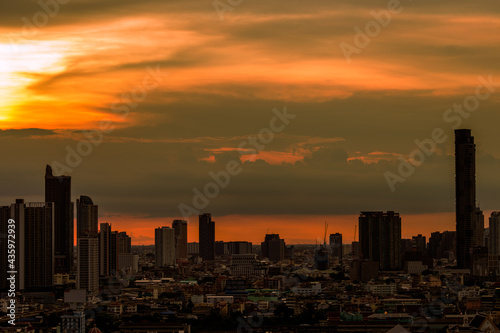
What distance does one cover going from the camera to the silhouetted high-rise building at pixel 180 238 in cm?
18425

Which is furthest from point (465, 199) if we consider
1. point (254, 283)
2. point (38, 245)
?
point (38, 245)

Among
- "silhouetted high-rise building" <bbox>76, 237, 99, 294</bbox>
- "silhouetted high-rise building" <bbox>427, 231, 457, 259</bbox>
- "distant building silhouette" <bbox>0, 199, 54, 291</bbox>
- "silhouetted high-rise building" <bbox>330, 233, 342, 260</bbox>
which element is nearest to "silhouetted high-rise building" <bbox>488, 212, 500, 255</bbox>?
"silhouetted high-rise building" <bbox>427, 231, 457, 259</bbox>

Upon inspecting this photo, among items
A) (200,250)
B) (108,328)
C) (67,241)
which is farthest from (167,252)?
(108,328)

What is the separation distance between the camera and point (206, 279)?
4973 inches

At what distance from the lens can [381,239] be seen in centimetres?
14525

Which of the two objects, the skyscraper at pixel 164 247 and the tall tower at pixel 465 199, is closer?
the tall tower at pixel 465 199

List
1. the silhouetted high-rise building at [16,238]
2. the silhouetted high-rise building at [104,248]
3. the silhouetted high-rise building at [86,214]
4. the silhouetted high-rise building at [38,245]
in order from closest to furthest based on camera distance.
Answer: the silhouetted high-rise building at [16,238] → the silhouetted high-rise building at [38,245] → the silhouetted high-rise building at [104,248] → the silhouetted high-rise building at [86,214]

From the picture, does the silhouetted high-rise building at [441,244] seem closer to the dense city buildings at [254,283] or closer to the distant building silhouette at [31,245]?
the dense city buildings at [254,283]

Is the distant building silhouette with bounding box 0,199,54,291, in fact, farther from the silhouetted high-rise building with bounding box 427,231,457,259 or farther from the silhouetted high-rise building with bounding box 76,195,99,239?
the silhouetted high-rise building with bounding box 427,231,457,259

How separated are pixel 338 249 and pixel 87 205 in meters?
60.4

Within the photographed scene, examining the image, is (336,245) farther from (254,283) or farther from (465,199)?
(254,283)

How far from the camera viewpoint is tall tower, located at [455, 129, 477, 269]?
13388 centimetres

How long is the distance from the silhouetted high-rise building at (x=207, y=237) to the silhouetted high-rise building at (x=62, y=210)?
142 ft

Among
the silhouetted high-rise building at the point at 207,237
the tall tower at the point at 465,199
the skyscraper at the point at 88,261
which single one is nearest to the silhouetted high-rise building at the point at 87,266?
the skyscraper at the point at 88,261
